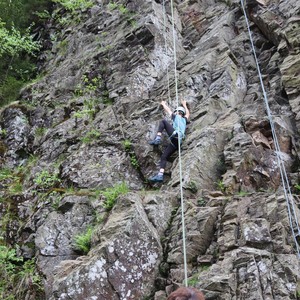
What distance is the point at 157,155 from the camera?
1020 cm

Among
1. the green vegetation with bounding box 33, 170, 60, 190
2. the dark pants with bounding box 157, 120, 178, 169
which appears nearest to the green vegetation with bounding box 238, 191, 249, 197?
the dark pants with bounding box 157, 120, 178, 169

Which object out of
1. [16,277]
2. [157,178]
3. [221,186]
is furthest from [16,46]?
[221,186]

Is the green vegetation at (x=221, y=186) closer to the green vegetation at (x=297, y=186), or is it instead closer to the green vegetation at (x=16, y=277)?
the green vegetation at (x=297, y=186)

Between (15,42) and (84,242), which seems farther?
(15,42)

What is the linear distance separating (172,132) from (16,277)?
4.72 meters

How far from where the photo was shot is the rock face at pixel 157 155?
22.3ft

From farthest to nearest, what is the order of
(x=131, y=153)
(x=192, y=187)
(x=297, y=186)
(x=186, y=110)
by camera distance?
(x=186, y=110), (x=131, y=153), (x=192, y=187), (x=297, y=186)

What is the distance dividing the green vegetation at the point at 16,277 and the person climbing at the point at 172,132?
128 inches

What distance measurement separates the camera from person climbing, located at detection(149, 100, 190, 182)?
9582 millimetres

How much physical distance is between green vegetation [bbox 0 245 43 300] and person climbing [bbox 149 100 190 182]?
3.25 metres

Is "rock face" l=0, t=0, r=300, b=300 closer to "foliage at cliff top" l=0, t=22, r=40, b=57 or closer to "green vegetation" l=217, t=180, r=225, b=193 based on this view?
"green vegetation" l=217, t=180, r=225, b=193

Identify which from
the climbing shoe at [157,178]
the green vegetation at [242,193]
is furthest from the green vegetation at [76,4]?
the green vegetation at [242,193]

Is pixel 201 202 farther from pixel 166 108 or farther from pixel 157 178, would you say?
pixel 166 108

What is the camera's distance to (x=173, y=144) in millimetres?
9852
